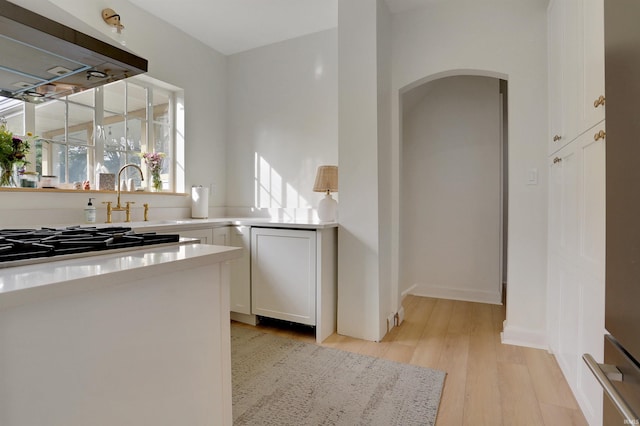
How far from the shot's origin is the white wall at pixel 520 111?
7.40 ft

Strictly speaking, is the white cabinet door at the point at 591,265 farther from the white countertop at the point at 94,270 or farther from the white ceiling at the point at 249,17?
the white ceiling at the point at 249,17

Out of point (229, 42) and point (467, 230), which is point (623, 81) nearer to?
point (467, 230)

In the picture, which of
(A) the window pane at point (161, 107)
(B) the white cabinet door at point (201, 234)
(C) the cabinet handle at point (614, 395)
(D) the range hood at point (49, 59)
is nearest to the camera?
(C) the cabinet handle at point (614, 395)

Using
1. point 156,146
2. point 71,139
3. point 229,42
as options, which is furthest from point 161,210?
point 229,42

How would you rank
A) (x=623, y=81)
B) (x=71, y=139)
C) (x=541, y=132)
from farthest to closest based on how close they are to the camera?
(x=71, y=139) → (x=541, y=132) → (x=623, y=81)

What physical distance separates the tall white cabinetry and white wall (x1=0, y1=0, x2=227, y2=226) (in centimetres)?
282

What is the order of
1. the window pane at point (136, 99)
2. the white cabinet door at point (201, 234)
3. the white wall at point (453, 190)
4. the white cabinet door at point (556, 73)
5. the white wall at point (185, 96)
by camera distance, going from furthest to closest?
the white wall at point (453, 190) < the window pane at point (136, 99) < the white cabinet door at point (201, 234) < the white wall at point (185, 96) < the white cabinet door at point (556, 73)

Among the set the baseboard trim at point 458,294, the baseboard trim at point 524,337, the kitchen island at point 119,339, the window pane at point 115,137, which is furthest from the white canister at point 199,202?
the baseboard trim at point 524,337

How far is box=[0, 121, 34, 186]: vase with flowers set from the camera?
1959 mm

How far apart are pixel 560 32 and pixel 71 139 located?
11.0 ft

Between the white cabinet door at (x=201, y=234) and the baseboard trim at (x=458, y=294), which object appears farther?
the baseboard trim at (x=458, y=294)

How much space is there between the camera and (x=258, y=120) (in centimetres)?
341

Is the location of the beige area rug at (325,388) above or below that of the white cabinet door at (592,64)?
below

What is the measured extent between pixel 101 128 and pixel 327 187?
6.07 ft
